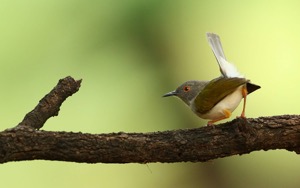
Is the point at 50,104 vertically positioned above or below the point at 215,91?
above

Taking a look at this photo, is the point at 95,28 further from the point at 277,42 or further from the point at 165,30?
the point at 277,42

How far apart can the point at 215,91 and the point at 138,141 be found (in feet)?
1.19

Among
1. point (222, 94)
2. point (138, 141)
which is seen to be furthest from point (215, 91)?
point (138, 141)

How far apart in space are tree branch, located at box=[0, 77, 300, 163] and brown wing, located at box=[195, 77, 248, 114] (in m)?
0.10

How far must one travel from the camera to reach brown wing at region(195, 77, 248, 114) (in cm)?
220

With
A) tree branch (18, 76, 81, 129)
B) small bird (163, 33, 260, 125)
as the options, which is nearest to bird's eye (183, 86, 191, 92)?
small bird (163, 33, 260, 125)

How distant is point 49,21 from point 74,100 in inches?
18.9

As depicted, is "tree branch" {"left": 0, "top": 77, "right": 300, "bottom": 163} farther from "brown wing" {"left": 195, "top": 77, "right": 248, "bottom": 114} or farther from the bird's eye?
the bird's eye

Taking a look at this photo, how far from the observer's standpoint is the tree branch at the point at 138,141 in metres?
1.96

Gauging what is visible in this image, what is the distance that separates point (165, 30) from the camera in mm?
3855

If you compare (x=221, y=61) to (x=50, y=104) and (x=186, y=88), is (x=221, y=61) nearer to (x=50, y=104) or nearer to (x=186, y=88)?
(x=186, y=88)

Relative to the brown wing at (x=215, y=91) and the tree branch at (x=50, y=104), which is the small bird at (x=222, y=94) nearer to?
the brown wing at (x=215, y=91)

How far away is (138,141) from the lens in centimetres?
208

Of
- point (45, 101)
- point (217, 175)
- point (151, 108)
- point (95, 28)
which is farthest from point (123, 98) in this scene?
point (45, 101)
